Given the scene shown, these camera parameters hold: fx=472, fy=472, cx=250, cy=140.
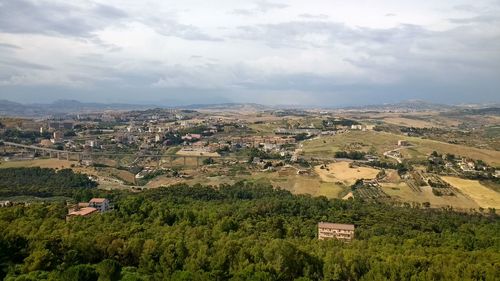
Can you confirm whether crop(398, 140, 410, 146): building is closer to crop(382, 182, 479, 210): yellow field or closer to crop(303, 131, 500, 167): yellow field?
crop(303, 131, 500, 167): yellow field

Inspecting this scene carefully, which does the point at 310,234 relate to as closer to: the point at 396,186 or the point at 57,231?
the point at 57,231

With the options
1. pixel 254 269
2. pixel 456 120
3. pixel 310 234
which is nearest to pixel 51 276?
pixel 254 269

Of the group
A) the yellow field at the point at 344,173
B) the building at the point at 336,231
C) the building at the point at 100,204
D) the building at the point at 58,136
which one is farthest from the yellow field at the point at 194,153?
the building at the point at 336,231

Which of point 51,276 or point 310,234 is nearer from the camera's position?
point 51,276

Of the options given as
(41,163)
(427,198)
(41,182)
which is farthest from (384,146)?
(41,163)

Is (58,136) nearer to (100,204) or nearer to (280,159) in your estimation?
(280,159)

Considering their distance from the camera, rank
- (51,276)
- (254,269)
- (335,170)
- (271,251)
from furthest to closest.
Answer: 1. (335,170)
2. (271,251)
3. (254,269)
4. (51,276)

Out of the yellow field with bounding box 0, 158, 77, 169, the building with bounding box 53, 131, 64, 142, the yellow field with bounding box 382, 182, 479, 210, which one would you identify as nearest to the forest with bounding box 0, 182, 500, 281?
the yellow field with bounding box 382, 182, 479, 210
